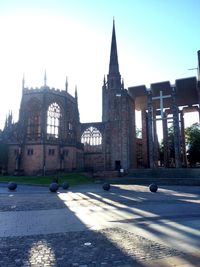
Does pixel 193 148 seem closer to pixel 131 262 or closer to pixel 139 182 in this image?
pixel 139 182

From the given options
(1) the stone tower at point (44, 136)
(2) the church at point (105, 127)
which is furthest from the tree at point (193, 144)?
(1) the stone tower at point (44, 136)

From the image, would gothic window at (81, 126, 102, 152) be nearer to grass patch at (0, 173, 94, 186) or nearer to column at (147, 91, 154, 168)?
column at (147, 91, 154, 168)

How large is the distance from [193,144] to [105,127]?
63.3 feet

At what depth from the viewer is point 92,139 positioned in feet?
196

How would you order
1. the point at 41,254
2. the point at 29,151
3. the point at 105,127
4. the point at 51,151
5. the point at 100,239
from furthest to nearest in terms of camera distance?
the point at 105,127
the point at 51,151
the point at 29,151
the point at 100,239
the point at 41,254

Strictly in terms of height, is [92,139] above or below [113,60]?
below

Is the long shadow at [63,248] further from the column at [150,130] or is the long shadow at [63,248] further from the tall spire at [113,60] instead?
the tall spire at [113,60]

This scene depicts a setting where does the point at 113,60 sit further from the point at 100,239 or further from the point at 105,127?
the point at 100,239

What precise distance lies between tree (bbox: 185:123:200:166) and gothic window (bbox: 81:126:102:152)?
19787 millimetres

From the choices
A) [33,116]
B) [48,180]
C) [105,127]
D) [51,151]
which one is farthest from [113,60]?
[48,180]

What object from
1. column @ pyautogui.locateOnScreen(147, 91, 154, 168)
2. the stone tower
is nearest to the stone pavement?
column @ pyautogui.locateOnScreen(147, 91, 154, 168)

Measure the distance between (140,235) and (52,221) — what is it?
3.75 metres

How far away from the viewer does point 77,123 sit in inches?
2254

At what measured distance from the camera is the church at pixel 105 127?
45344 millimetres
